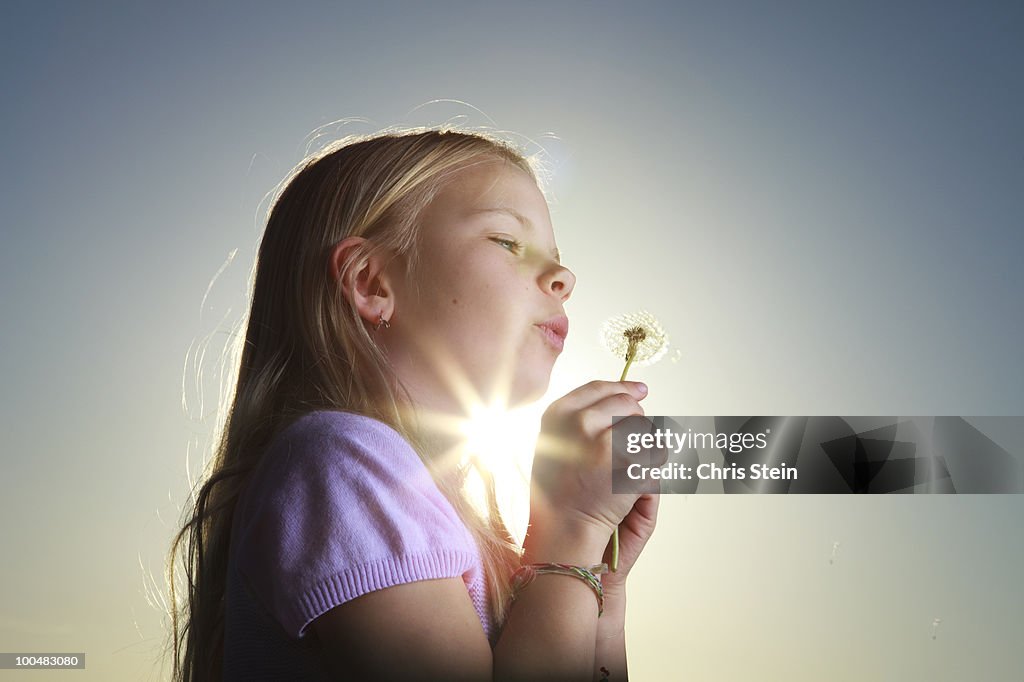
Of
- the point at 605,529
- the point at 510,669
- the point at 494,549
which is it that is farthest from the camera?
the point at 494,549

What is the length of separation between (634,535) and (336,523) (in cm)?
67

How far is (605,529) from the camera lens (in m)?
1.33

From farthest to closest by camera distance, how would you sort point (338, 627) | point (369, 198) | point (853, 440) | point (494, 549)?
1. point (853, 440)
2. point (369, 198)
3. point (494, 549)
4. point (338, 627)

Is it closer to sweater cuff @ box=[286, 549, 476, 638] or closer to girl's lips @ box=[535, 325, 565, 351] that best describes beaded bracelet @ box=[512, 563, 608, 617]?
sweater cuff @ box=[286, 549, 476, 638]

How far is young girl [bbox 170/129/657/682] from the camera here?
1056 mm

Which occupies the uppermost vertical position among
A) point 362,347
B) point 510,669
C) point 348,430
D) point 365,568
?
point 362,347

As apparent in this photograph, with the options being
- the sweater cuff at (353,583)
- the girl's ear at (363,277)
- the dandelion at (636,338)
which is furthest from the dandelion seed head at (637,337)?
the sweater cuff at (353,583)

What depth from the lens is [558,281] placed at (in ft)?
4.98

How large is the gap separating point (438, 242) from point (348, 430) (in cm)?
47

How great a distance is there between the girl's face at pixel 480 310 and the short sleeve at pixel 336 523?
25cm

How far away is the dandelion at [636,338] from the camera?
6.56ft

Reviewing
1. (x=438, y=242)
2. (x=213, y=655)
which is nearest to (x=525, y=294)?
(x=438, y=242)

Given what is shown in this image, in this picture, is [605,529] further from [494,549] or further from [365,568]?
[365,568]

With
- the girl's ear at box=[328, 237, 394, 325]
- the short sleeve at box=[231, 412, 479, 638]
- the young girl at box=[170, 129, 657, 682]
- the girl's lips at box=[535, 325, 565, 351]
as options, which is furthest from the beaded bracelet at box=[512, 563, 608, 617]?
the girl's ear at box=[328, 237, 394, 325]
